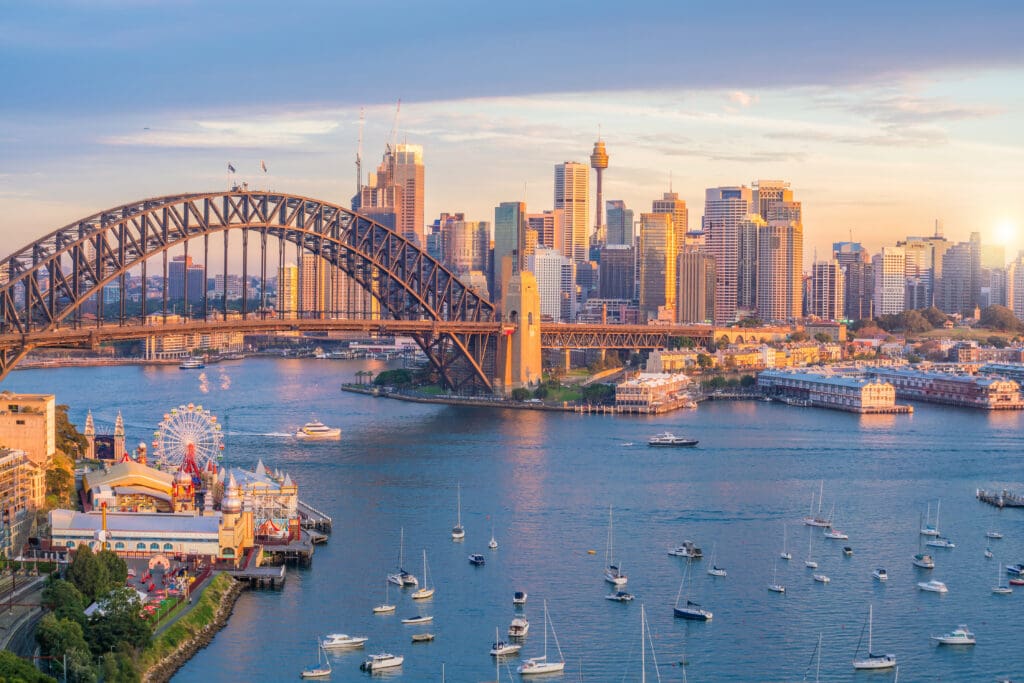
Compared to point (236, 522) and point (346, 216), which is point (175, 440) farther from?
point (346, 216)

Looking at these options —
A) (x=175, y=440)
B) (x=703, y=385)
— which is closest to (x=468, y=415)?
(x=703, y=385)

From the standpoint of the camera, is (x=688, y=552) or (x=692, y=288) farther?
(x=692, y=288)

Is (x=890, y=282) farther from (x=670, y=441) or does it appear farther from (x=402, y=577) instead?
(x=402, y=577)

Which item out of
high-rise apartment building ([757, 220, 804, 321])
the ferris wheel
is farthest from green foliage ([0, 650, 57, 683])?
high-rise apartment building ([757, 220, 804, 321])

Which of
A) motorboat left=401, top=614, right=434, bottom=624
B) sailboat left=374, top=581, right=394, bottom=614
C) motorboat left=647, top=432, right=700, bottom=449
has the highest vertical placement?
motorboat left=647, top=432, right=700, bottom=449

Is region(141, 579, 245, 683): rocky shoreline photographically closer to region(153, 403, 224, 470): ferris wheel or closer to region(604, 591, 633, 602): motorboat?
region(604, 591, 633, 602): motorboat

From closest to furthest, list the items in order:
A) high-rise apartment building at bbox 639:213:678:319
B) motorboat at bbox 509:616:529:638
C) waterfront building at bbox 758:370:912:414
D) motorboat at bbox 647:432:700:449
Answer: motorboat at bbox 509:616:529:638 → motorboat at bbox 647:432:700:449 → waterfront building at bbox 758:370:912:414 → high-rise apartment building at bbox 639:213:678:319

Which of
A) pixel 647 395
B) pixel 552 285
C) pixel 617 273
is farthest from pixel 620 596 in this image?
Result: pixel 617 273
